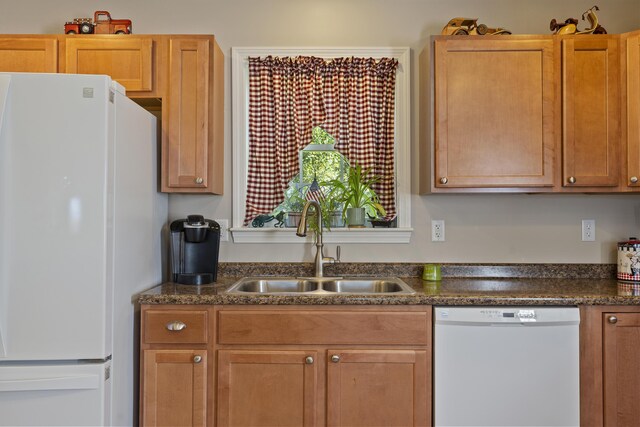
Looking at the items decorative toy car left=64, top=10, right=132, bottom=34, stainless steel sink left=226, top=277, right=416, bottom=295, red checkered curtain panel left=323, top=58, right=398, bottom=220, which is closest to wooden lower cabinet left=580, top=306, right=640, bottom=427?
stainless steel sink left=226, top=277, right=416, bottom=295

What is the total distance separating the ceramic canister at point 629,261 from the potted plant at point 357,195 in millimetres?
1204

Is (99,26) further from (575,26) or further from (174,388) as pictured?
(575,26)

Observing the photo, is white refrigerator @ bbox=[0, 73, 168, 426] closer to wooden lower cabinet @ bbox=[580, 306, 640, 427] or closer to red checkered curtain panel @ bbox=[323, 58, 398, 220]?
red checkered curtain panel @ bbox=[323, 58, 398, 220]

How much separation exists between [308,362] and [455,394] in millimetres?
606

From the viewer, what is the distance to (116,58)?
2.26 m

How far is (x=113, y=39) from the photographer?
227 cm

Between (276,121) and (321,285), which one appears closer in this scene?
(321,285)

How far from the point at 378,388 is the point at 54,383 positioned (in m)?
1.21

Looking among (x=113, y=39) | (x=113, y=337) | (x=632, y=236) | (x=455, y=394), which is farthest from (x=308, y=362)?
(x=632, y=236)

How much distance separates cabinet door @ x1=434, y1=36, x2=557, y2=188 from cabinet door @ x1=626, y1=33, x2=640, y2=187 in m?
0.34

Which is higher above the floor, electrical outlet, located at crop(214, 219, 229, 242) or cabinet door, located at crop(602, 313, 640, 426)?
electrical outlet, located at crop(214, 219, 229, 242)

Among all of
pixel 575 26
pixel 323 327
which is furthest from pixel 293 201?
pixel 575 26

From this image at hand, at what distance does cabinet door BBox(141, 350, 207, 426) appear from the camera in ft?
6.30

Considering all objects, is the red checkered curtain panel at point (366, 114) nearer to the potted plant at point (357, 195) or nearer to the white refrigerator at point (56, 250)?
the potted plant at point (357, 195)
